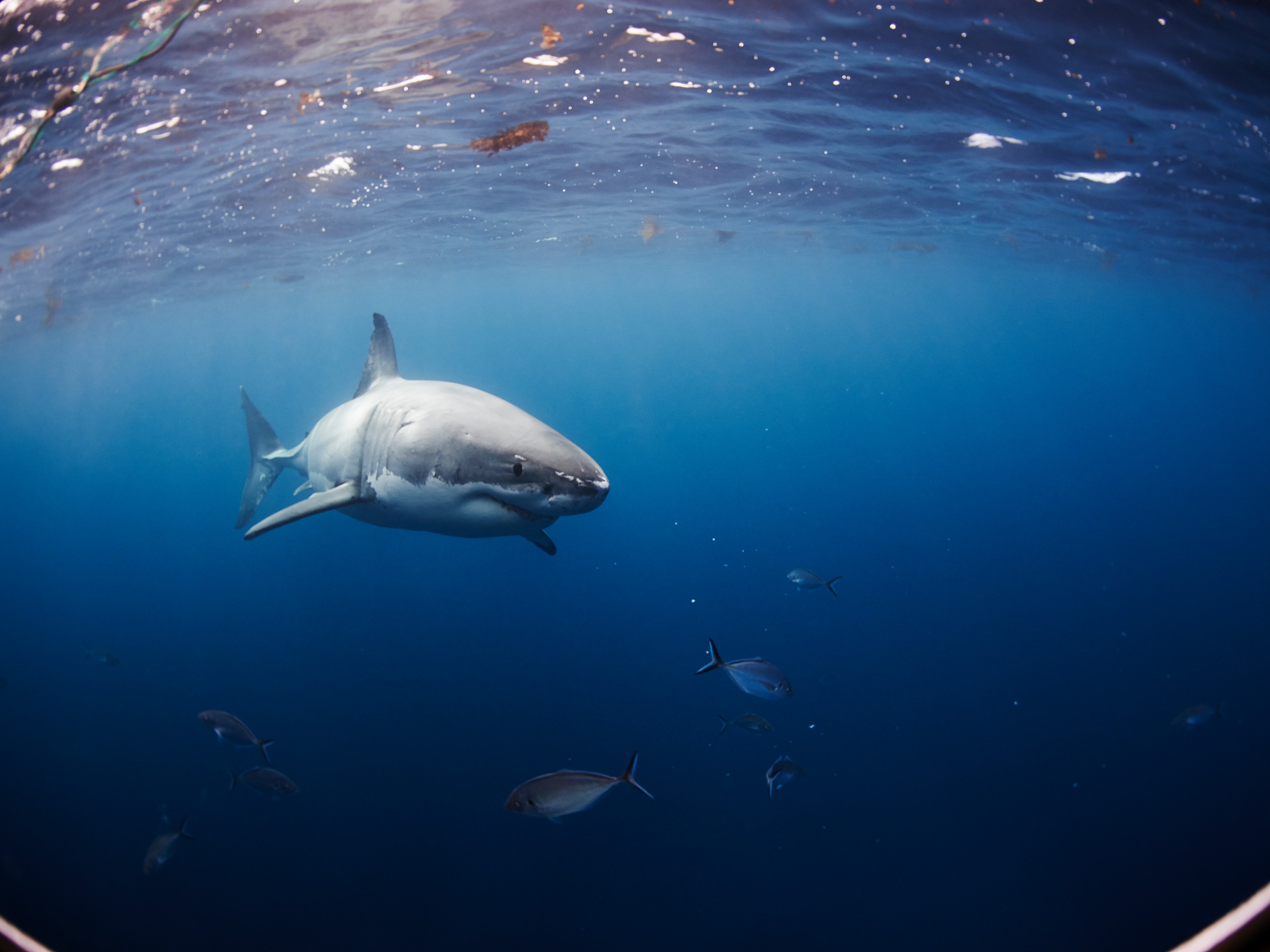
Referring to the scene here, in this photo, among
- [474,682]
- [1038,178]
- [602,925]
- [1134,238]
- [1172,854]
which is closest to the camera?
[602,925]

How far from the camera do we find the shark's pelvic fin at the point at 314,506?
4.47 meters

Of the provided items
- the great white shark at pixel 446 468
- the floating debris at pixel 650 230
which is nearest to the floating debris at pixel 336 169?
the great white shark at pixel 446 468

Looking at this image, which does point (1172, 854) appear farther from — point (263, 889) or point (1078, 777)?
point (263, 889)

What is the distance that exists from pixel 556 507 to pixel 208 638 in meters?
23.8

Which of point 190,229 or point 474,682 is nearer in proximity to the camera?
point 474,682

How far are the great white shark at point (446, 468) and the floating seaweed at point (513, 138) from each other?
7905 mm

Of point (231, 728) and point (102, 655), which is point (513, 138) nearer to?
point (231, 728)

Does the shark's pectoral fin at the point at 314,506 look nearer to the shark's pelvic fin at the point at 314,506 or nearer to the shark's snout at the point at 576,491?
the shark's pelvic fin at the point at 314,506

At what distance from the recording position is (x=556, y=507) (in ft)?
12.3

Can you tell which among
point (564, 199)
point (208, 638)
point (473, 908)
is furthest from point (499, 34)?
point (208, 638)

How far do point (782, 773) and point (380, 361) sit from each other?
19.3 feet

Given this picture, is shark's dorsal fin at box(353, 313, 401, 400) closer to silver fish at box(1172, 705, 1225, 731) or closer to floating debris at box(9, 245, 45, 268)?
silver fish at box(1172, 705, 1225, 731)

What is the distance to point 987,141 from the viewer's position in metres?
12.5

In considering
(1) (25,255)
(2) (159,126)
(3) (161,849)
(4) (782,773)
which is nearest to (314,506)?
(3) (161,849)
